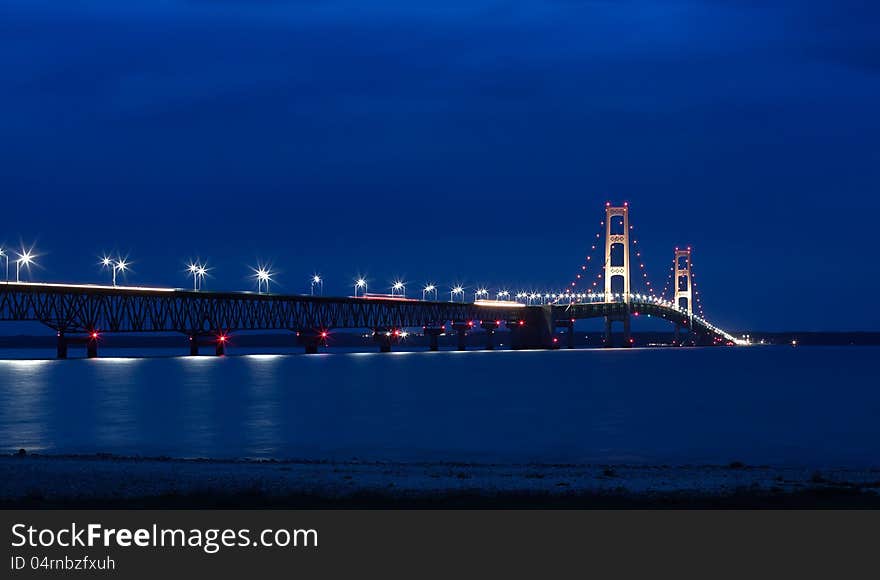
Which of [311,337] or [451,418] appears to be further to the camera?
[311,337]

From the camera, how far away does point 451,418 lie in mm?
50969

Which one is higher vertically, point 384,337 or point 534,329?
point 534,329

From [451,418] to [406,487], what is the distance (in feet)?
104

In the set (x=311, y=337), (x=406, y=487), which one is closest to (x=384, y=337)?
(x=311, y=337)

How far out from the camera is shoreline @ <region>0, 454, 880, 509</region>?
1684 cm

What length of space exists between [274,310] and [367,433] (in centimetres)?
10870

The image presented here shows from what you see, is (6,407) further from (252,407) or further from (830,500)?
(830,500)

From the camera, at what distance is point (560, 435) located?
42594mm

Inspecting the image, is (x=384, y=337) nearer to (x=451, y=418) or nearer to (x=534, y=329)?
(x=534, y=329)

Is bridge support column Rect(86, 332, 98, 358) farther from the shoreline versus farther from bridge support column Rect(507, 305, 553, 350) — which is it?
the shoreline
